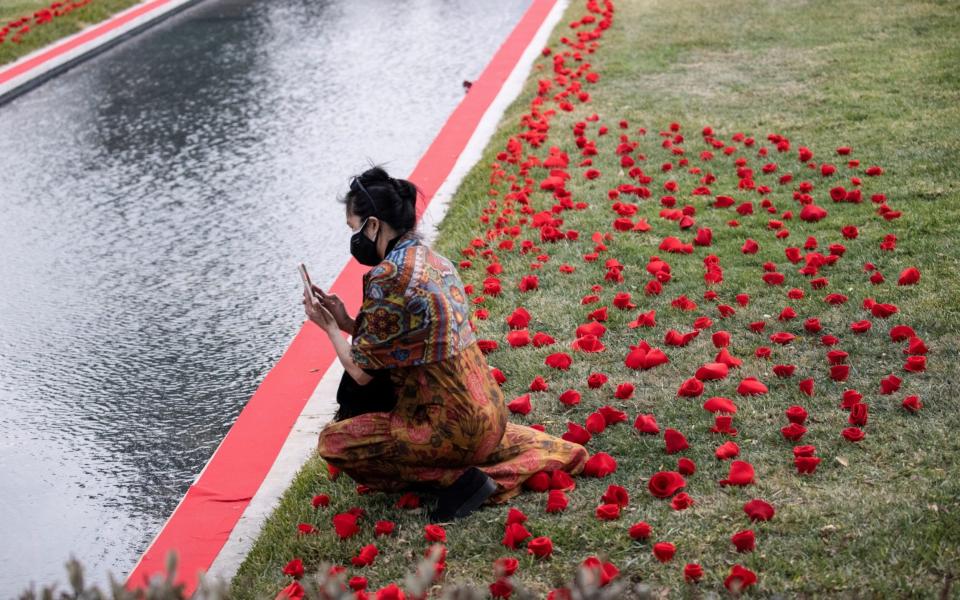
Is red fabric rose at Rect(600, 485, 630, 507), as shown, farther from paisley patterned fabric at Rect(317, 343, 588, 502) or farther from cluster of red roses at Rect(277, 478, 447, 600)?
cluster of red roses at Rect(277, 478, 447, 600)

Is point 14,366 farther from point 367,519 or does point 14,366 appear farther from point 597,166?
point 597,166

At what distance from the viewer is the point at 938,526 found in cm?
312

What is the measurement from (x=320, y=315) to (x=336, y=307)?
15cm

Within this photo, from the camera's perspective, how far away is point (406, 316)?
3.62m

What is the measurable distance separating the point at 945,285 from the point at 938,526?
2186 mm

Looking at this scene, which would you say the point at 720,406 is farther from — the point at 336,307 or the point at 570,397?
the point at 336,307

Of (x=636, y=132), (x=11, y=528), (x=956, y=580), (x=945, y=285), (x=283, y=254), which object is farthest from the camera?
(x=636, y=132)

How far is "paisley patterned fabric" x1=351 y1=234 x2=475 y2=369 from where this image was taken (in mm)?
3613

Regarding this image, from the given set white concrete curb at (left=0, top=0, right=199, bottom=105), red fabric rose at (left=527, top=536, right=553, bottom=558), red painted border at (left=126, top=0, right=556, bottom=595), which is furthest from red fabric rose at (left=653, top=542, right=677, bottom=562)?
white concrete curb at (left=0, top=0, right=199, bottom=105)

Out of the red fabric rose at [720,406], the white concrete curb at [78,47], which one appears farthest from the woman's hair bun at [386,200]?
the white concrete curb at [78,47]

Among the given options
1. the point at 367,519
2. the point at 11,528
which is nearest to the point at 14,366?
the point at 11,528

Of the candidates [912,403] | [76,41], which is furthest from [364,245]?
[76,41]

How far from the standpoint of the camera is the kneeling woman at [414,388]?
3.62 m

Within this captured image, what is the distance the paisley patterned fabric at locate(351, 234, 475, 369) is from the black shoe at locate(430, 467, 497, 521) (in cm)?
44
